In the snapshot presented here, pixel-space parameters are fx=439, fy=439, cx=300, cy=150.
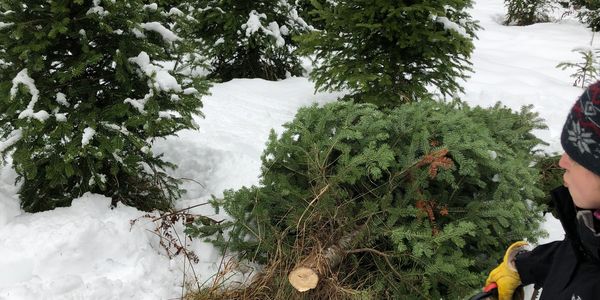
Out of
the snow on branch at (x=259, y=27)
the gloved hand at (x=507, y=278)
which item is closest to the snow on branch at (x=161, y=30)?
the gloved hand at (x=507, y=278)

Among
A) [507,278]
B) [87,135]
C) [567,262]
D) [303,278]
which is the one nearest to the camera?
[567,262]

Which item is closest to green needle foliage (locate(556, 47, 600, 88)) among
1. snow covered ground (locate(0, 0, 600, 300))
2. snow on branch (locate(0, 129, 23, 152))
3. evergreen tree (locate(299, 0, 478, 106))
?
snow covered ground (locate(0, 0, 600, 300))

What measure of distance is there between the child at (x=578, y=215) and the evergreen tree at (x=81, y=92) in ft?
9.24

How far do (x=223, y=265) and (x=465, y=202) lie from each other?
6.37 ft

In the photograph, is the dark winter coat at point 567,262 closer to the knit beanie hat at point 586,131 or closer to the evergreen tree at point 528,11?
the knit beanie hat at point 586,131

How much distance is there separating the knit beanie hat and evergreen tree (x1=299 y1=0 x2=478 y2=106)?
4081 mm

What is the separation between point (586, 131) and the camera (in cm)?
153

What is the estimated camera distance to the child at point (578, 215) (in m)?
1.53

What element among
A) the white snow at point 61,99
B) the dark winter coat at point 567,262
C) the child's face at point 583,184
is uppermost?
the child's face at point 583,184

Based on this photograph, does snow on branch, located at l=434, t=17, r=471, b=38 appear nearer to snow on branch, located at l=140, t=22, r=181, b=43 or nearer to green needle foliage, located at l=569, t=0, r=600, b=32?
snow on branch, located at l=140, t=22, r=181, b=43

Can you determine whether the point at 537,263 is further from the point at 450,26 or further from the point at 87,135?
the point at 450,26

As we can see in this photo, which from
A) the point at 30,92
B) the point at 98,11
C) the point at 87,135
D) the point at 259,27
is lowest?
the point at 259,27

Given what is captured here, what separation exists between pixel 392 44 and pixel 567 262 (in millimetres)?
4795

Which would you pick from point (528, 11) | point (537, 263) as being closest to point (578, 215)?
point (537, 263)
